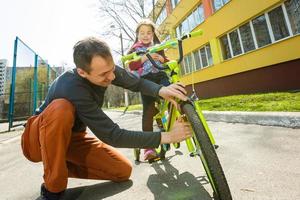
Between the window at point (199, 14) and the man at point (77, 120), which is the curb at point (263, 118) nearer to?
the man at point (77, 120)

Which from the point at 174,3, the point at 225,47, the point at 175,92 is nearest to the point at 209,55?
the point at 225,47

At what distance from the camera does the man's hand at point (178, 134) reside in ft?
5.29

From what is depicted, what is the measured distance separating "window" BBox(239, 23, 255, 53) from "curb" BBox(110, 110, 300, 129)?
6.07 m

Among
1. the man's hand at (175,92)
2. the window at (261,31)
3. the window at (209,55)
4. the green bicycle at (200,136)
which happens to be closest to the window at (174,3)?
the window at (209,55)

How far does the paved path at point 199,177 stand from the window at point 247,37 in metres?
7.68

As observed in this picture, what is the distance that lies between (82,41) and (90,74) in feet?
0.76

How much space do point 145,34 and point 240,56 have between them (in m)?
8.57

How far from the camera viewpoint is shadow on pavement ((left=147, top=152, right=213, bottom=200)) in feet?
5.65

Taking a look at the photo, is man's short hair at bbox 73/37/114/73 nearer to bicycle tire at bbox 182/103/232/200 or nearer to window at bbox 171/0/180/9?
bicycle tire at bbox 182/103/232/200

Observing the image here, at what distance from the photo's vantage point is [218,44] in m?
12.5

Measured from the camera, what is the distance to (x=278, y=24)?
28.4 ft

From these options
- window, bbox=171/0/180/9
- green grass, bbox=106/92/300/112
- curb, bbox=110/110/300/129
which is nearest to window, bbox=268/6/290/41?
green grass, bbox=106/92/300/112

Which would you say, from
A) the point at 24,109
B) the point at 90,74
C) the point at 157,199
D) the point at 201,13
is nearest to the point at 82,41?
the point at 90,74

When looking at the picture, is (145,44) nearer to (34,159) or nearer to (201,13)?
(34,159)
